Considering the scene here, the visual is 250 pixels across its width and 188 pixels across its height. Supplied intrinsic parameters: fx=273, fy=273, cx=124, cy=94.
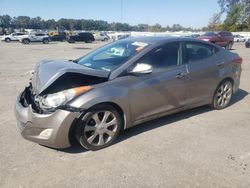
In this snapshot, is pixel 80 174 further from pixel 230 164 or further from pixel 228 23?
pixel 228 23

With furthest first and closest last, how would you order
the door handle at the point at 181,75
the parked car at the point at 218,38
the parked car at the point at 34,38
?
the parked car at the point at 34,38 → the parked car at the point at 218,38 → the door handle at the point at 181,75

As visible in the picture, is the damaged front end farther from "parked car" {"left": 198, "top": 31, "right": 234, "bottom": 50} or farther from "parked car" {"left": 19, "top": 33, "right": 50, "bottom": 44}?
"parked car" {"left": 19, "top": 33, "right": 50, "bottom": 44}

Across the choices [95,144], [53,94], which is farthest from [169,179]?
[53,94]

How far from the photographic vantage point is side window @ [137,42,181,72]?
170 inches

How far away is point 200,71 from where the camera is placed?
4.96 metres

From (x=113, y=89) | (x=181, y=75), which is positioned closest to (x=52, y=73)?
(x=113, y=89)

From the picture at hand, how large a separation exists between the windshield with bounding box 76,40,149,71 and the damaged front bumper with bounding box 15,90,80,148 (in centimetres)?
105

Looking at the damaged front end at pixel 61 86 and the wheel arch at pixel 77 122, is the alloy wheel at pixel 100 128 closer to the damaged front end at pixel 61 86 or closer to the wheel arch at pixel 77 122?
the wheel arch at pixel 77 122

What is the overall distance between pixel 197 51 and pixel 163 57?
937 mm

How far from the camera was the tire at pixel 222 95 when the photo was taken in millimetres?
5563

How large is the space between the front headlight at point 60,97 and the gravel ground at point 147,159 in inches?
28.0

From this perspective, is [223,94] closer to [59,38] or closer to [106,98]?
[106,98]

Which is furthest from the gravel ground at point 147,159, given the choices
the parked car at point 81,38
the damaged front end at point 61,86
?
the parked car at point 81,38

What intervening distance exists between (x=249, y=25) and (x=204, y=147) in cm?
7582
